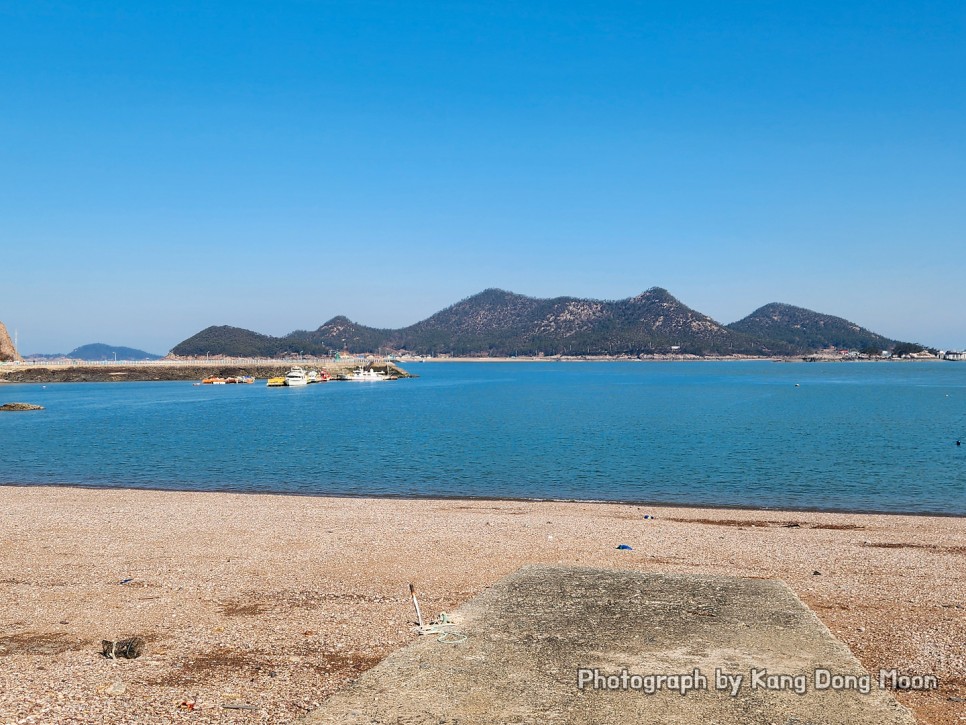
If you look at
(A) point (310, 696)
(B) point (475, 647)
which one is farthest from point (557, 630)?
(A) point (310, 696)

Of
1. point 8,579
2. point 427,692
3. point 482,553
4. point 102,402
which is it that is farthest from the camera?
point 102,402

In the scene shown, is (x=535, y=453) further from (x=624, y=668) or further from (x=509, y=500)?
(x=624, y=668)

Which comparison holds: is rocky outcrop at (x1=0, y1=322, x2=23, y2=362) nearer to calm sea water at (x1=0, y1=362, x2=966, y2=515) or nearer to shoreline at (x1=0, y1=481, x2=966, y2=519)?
calm sea water at (x1=0, y1=362, x2=966, y2=515)

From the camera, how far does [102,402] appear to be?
86.1m

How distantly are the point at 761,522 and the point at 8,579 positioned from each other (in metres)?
17.2

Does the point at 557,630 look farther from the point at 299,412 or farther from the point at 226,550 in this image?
the point at 299,412

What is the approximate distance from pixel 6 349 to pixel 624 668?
7920 inches

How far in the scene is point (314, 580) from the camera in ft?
42.9

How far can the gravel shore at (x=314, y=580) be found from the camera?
8.15 metres

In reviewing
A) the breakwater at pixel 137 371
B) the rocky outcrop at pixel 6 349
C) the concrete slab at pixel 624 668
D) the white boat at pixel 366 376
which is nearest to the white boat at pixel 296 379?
the white boat at pixel 366 376

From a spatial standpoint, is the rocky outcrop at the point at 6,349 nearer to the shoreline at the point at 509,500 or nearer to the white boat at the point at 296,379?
the white boat at the point at 296,379

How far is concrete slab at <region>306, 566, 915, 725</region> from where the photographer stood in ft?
22.8

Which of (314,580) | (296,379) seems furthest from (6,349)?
(314,580)

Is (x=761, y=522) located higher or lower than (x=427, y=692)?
lower
